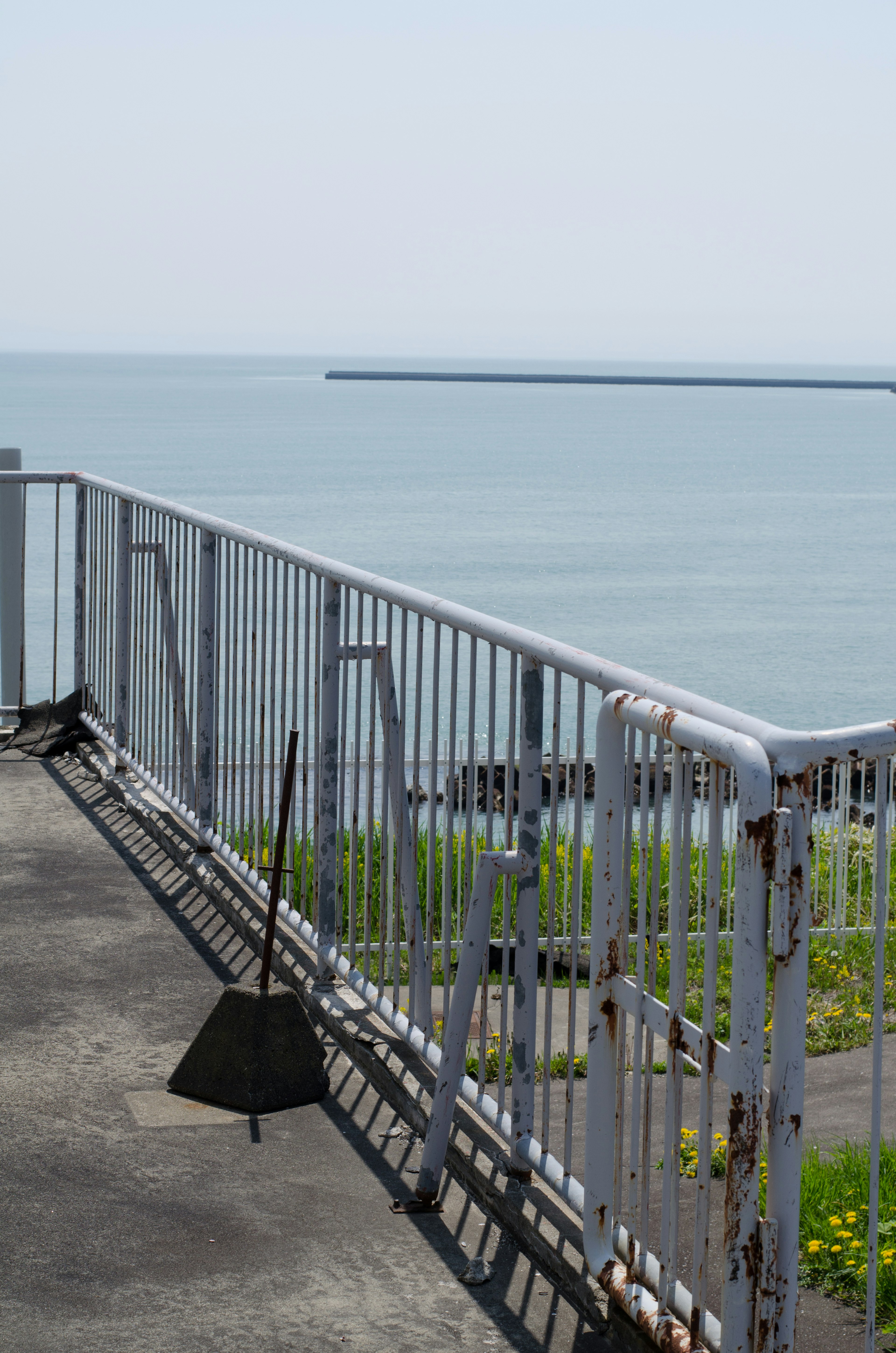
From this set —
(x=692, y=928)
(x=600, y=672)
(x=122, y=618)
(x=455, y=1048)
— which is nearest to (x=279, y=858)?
(x=455, y=1048)

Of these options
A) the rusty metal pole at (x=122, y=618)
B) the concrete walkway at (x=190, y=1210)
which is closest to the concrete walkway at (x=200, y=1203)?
A: the concrete walkway at (x=190, y=1210)

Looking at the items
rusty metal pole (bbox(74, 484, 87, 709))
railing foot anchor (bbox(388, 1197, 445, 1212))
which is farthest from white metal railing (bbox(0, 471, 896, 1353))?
rusty metal pole (bbox(74, 484, 87, 709))

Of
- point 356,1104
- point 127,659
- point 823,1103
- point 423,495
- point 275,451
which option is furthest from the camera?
point 275,451

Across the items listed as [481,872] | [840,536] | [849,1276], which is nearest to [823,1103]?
[849,1276]

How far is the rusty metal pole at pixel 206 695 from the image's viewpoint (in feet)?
23.5

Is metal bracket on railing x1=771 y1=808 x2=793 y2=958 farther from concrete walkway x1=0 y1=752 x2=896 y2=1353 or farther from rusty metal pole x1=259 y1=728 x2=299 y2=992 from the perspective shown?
rusty metal pole x1=259 y1=728 x2=299 y2=992

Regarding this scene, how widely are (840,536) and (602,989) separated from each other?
103m

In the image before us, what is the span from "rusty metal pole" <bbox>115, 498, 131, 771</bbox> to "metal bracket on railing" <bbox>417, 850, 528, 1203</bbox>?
4.98 metres

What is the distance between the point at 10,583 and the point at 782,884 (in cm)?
978

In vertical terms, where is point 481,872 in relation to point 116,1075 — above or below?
above

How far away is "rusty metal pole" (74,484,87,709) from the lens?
32.4 feet

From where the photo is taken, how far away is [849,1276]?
13.6 feet

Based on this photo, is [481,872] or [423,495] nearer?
[481,872]

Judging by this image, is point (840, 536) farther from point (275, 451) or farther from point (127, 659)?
point (127, 659)
